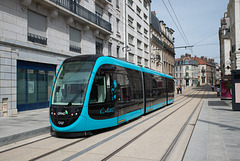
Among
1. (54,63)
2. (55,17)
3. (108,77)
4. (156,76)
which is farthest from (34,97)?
(156,76)

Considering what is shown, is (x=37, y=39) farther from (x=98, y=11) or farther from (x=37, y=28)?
(x=98, y=11)

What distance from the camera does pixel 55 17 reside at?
49.8 ft

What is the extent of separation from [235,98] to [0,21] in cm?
1399

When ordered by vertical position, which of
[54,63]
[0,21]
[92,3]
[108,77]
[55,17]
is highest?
[92,3]

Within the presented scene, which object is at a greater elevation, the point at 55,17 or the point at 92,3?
the point at 92,3

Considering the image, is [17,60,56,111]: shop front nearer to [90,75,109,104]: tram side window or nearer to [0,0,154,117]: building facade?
[0,0,154,117]: building facade

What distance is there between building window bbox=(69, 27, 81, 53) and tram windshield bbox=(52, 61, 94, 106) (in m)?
9.44

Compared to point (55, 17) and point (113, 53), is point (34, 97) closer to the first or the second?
point (55, 17)

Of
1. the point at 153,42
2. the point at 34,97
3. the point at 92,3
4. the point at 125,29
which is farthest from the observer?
the point at 153,42

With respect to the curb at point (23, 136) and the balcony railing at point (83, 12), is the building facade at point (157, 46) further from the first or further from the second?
the curb at point (23, 136)

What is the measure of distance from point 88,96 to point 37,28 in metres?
8.51

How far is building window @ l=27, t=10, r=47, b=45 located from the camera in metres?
13.2

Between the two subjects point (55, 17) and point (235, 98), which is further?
point (55, 17)

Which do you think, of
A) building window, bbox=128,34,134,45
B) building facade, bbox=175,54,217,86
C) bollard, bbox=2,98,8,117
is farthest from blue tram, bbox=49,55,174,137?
building facade, bbox=175,54,217,86
